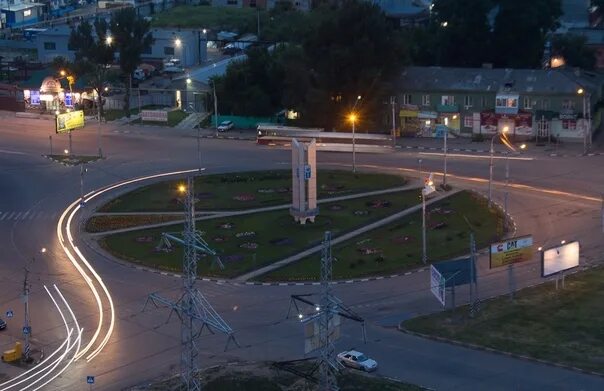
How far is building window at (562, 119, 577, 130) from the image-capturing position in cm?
9212

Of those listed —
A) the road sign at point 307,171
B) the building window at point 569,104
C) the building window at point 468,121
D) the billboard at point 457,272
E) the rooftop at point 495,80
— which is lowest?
the billboard at point 457,272

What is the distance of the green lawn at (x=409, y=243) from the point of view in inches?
2234

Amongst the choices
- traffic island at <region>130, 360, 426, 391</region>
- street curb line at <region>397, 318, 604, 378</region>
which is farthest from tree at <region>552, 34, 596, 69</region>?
traffic island at <region>130, 360, 426, 391</region>

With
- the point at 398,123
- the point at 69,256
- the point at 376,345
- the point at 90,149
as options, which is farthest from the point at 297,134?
the point at 376,345

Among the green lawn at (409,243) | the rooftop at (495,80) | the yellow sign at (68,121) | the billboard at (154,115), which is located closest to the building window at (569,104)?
the rooftop at (495,80)

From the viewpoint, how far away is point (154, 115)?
10644cm

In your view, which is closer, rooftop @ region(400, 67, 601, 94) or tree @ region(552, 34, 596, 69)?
rooftop @ region(400, 67, 601, 94)

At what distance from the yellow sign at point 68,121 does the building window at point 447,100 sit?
3403cm

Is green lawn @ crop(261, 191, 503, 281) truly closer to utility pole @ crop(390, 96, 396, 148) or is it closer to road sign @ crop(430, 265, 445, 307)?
road sign @ crop(430, 265, 445, 307)

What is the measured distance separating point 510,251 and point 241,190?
2823 centimetres

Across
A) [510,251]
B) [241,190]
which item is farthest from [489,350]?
[241,190]

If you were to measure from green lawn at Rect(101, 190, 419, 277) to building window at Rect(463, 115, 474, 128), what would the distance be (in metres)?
25.2

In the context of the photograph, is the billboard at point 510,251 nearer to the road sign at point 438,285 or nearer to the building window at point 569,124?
the road sign at point 438,285

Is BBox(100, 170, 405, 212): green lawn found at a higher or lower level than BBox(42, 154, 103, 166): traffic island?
lower
